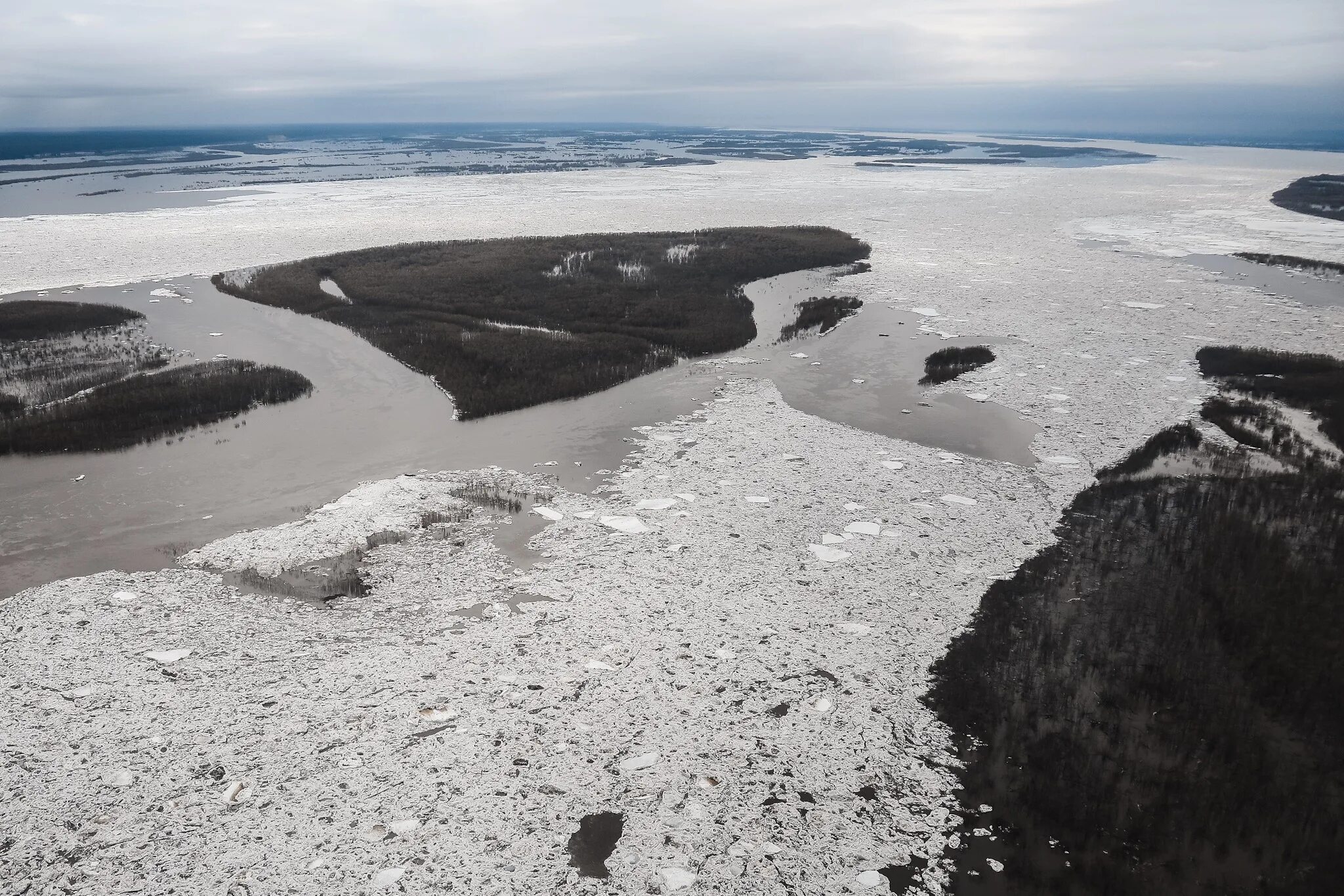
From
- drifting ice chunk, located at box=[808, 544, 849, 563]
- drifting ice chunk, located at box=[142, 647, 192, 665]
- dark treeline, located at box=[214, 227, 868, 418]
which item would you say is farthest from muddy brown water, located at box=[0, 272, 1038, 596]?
drifting ice chunk, located at box=[808, 544, 849, 563]

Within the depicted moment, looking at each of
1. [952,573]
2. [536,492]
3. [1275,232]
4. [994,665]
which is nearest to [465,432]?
[536,492]

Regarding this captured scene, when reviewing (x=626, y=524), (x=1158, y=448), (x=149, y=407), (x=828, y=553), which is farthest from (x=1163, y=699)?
(x=149, y=407)

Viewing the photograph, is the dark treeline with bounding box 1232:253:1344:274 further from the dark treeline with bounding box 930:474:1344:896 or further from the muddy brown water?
the dark treeline with bounding box 930:474:1344:896

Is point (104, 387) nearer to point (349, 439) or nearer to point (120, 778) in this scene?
point (349, 439)

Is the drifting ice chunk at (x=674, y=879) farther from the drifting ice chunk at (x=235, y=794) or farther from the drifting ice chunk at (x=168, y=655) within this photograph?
the drifting ice chunk at (x=168, y=655)

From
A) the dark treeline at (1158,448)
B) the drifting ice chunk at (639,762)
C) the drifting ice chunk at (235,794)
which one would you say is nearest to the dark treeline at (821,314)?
the dark treeline at (1158,448)

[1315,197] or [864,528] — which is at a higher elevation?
[1315,197]
